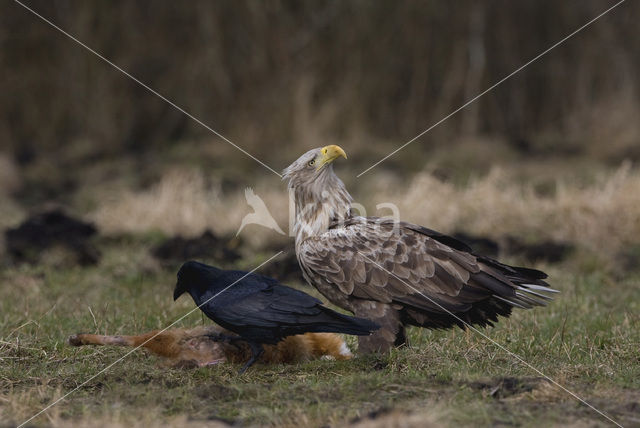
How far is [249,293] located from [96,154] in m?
10.7

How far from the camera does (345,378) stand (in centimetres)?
440

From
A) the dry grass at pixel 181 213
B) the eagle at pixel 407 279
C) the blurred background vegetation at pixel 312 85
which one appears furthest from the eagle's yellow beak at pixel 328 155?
the blurred background vegetation at pixel 312 85

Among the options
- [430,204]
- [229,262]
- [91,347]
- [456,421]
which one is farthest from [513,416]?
[430,204]

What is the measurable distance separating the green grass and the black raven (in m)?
0.22

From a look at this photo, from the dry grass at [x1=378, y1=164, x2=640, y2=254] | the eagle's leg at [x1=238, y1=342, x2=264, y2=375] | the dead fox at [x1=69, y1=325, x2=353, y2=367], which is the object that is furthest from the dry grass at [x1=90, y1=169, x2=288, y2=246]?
the eagle's leg at [x1=238, y1=342, x2=264, y2=375]

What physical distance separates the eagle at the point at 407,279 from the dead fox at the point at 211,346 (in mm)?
219

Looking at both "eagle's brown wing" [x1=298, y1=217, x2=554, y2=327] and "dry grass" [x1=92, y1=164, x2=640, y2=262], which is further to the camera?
"dry grass" [x1=92, y1=164, x2=640, y2=262]

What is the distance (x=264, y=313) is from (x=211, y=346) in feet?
1.53

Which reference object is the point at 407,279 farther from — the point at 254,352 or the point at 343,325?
the point at 254,352

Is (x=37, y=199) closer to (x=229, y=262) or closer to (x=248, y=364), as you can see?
(x=229, y=262)

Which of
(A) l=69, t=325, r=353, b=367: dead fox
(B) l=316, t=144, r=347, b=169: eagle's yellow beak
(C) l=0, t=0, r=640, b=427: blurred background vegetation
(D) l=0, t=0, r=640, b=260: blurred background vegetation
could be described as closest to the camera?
(A) l=69, t=325, r=353, b=367: dead fox

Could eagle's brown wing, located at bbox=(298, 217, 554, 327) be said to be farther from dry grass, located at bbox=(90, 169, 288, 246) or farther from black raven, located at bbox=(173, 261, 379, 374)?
dry grass, located at bbox=(90, 169, 288, 246)

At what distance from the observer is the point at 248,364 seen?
4723 mm

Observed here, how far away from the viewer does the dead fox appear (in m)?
4.89
